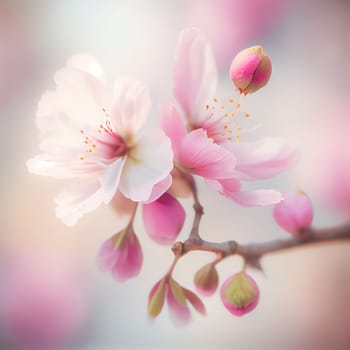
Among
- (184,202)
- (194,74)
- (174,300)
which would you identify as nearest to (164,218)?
(184,202)

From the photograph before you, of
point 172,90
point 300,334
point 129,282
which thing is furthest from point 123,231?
point 300,334

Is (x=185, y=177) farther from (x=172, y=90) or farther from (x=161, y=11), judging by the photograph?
(x=161, y=11)

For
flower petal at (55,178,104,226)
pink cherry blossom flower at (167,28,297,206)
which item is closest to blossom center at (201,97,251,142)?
pink cherry blossom flower at (167,28,297,206)

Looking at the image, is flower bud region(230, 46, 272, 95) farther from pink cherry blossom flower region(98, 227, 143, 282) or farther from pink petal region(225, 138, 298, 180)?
pink cherry blossom flower region(98, 227, 143, 282)

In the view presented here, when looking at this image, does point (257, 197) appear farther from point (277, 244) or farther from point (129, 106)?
point (129, 106)

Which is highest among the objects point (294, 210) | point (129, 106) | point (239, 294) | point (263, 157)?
point (129, 106)

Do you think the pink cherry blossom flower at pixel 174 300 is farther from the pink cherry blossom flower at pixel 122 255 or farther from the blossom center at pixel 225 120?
the blossom center at pixel 225 120
